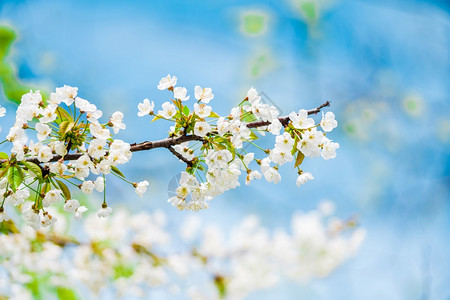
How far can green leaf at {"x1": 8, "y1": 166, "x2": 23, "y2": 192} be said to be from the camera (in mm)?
1220

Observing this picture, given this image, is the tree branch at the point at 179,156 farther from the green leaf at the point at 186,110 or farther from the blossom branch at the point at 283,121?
the blossom branch at the point at 283,121

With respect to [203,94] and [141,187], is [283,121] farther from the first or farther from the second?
[141,187]

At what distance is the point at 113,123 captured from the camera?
1408 millimetres

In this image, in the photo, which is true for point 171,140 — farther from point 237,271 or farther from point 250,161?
point 237,271

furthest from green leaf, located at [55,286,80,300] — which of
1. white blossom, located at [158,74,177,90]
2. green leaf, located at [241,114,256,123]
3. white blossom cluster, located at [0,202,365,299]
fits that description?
green leaf, located at [241,114,256,123]

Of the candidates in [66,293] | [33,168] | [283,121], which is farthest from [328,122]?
[66,293]

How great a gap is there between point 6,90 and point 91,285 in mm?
2483

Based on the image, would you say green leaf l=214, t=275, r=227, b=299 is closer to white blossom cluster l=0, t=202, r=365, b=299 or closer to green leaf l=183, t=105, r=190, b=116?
white blossom cluster l=0, t=202, r=365, b=299

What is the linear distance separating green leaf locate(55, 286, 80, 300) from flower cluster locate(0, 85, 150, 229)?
304 centimetres

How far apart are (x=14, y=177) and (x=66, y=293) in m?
3.27

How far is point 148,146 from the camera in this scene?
1.33m

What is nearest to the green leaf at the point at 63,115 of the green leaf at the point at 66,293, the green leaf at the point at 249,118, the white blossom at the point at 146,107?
the white blossom at the point at 146,107

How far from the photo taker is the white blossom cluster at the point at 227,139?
1.36 meters

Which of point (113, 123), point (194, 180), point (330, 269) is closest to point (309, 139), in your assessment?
point (194, 180)
